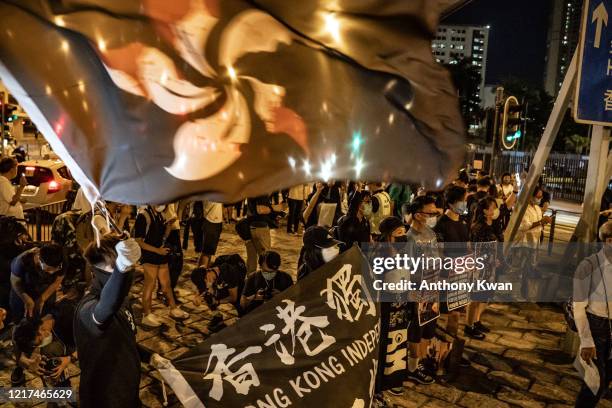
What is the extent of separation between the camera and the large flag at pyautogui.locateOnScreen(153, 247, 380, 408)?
3207 mm

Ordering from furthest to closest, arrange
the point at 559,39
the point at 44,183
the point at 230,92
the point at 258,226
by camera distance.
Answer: the point at 559,39 → the point at 44,183 → the point at 258,226 → the point at 230,92

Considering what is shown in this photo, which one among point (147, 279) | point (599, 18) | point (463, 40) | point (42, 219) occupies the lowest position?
point (147, 279)

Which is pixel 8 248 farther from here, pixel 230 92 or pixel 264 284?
pixel 230 92

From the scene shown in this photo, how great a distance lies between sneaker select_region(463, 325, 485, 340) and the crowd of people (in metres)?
0.01

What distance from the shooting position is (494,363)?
643 cm

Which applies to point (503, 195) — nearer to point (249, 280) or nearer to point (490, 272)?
point (490, 272)

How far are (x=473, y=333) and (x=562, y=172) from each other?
21400mm

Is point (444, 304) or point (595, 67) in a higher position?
point (595, 67)

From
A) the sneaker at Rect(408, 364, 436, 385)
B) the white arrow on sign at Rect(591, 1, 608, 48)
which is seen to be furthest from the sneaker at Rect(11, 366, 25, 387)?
the white arrow on sign at Rect(591, 1, 608, 48)

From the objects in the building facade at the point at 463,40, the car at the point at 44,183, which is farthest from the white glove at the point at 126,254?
the building facade at the point at 463,40

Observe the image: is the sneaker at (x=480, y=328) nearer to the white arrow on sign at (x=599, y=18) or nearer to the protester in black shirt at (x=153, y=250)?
the white arrow on sign at (x=599, y=18)

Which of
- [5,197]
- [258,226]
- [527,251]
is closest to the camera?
[5,197]

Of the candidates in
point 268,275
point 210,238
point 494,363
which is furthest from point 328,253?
point 210,238

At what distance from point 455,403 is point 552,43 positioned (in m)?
140
